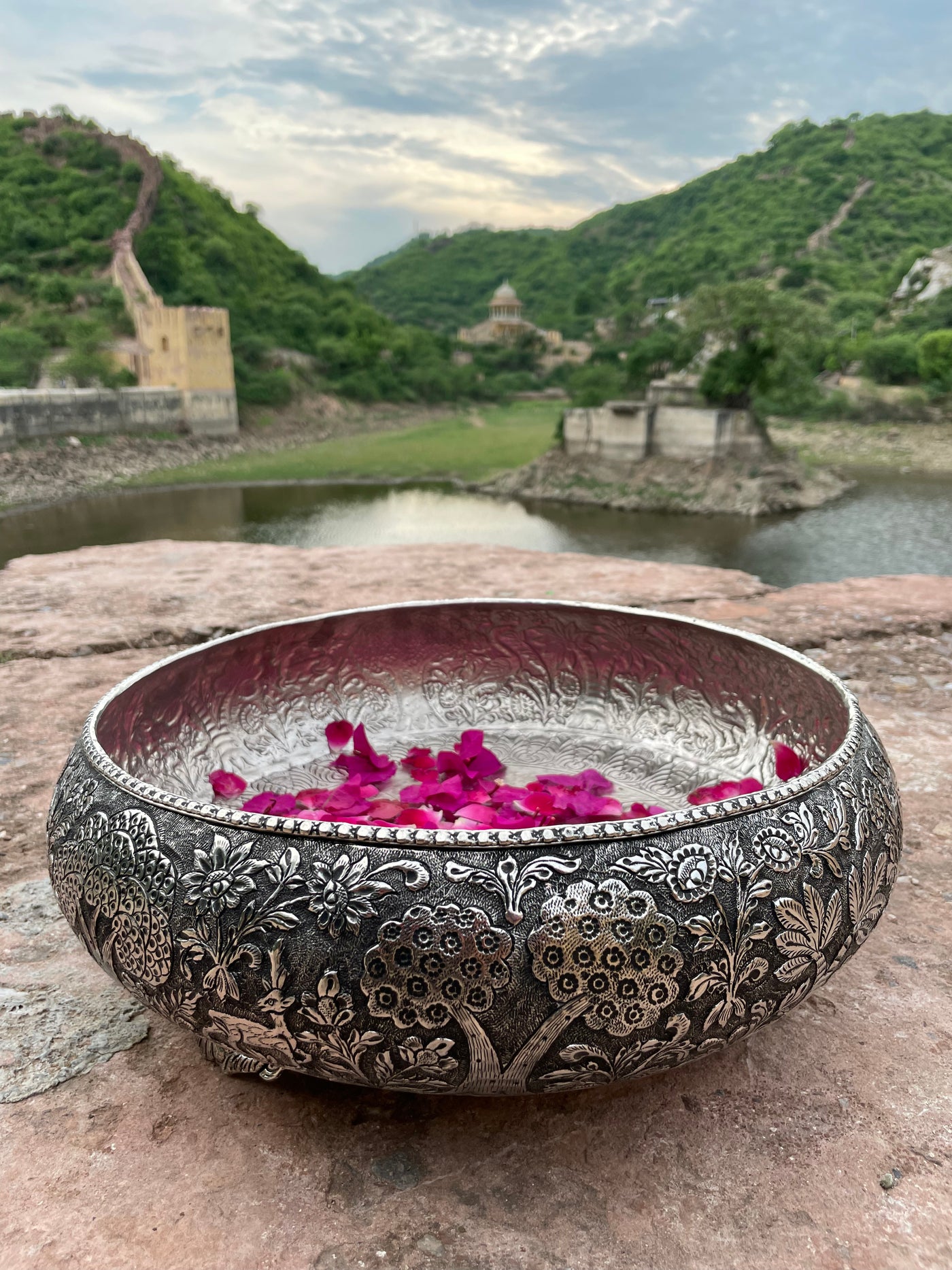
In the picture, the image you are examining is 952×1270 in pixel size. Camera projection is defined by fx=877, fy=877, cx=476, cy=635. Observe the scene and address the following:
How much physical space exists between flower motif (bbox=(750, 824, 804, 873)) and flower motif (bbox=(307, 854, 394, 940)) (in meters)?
0.55

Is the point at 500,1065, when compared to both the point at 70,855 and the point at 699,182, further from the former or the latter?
the point at 699,182

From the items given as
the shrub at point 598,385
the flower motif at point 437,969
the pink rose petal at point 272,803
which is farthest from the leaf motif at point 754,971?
the shrub at point 598,385

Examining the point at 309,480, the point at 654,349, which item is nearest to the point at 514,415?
the point at 654,349

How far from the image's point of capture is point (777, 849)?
1.32m

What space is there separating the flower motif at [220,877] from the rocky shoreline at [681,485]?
63.2 ft

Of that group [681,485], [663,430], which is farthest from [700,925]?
[663,430]

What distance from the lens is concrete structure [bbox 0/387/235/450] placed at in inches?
699

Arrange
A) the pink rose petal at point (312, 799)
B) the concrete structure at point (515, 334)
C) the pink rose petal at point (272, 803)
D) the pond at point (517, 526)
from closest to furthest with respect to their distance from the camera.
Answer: the pink rose petal at point (272, 803)
the pink rose petal at point (312, 799)
the pond at point (517, 526)
the concrete structure at point (515, 334)

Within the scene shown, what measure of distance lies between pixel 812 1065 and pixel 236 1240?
3.25 feet

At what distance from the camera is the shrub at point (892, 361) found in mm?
31406

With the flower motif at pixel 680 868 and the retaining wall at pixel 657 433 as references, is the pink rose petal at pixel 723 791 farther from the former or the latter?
the retaining wall at pixel 657 433

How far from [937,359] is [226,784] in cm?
3335

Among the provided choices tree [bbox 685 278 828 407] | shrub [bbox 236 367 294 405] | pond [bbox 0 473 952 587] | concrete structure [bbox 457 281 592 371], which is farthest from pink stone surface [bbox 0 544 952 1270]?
concrete structure [bbox 457 281 592 371]

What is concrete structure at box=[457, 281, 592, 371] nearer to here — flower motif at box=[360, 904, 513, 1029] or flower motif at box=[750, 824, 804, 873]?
flower motif at box=[750, 824, 804, 873]
